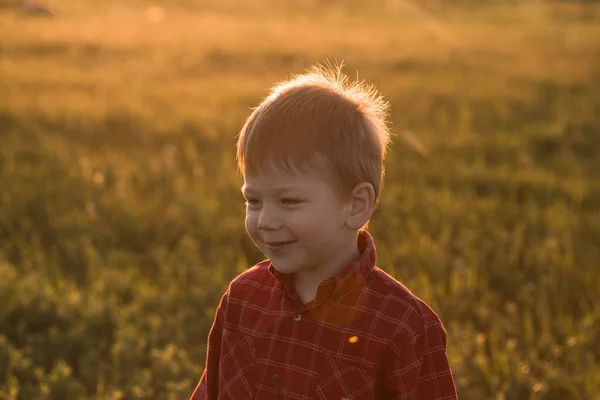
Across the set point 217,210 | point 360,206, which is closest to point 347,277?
point 360,206

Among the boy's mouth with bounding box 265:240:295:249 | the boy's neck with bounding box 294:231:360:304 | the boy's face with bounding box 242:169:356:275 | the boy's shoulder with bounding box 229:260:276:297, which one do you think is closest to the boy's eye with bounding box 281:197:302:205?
the boy's face with bounding box 242:169:356:275

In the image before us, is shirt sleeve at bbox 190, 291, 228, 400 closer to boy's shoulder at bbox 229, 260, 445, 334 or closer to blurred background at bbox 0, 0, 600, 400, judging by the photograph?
boy's shoulder at bbox 229, 260, 445, 334

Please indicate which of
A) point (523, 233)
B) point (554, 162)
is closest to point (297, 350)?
point (523, 233)

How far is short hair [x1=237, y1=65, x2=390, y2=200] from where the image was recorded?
217cm

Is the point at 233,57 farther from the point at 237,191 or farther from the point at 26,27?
the point at 237,191

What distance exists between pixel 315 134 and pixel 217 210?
3602 mm

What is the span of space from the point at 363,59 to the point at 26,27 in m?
6.06

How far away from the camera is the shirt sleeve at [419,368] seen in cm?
221

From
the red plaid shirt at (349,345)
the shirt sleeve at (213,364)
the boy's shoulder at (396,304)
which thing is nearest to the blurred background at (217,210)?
the shirt sleeve at (213,364)

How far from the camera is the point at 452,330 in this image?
13.5ft

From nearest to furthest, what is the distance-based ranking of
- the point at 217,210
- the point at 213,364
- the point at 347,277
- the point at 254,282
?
1. the point at 347,277
2. the point at 254,282
3. the point at 213,364
4. the point at 217,210

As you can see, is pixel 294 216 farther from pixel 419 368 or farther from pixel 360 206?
pixel 419 368

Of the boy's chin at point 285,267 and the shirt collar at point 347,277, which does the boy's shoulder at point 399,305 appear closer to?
the shirt collar at point 347,277

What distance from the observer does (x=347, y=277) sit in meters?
2.28
